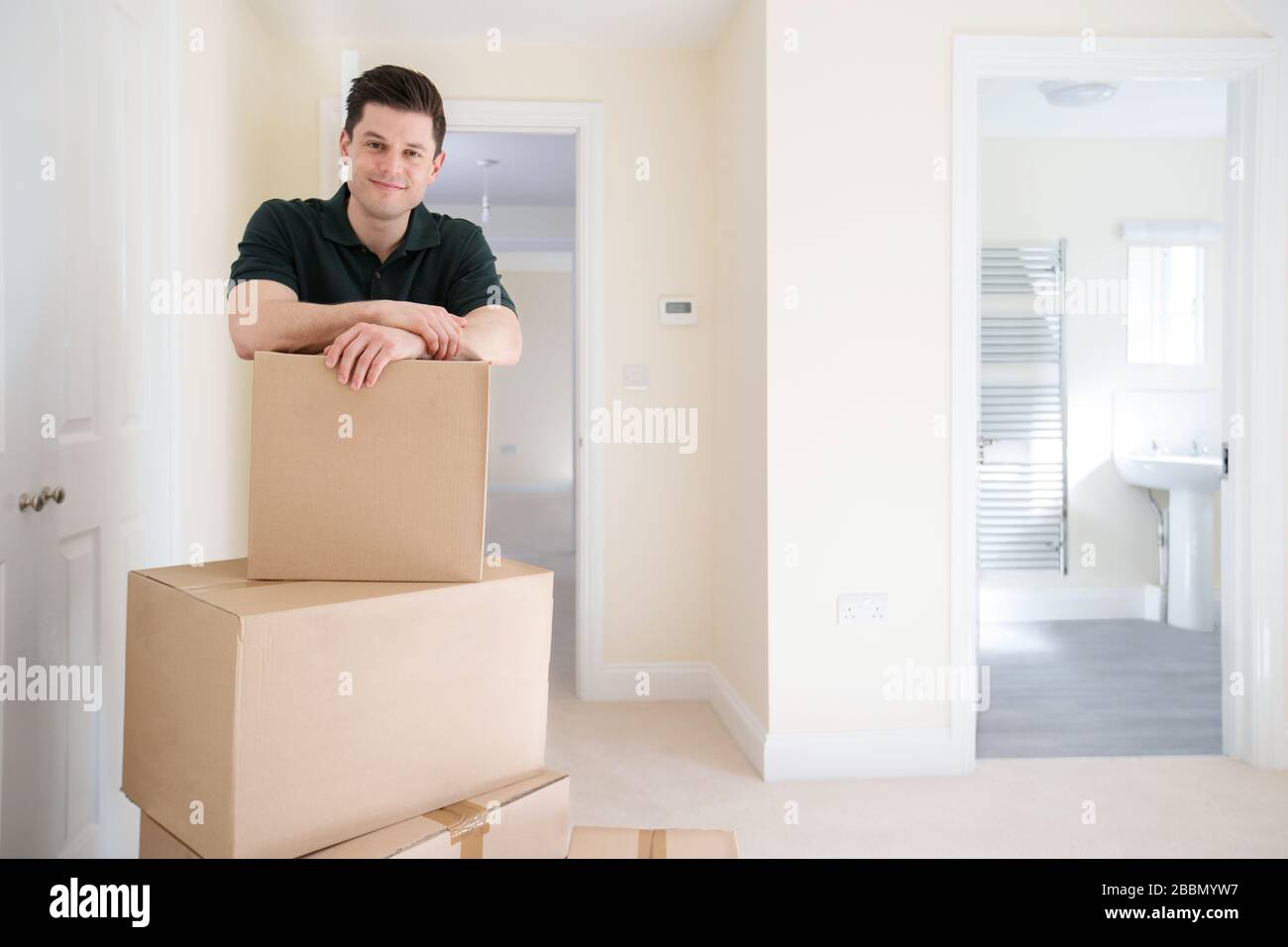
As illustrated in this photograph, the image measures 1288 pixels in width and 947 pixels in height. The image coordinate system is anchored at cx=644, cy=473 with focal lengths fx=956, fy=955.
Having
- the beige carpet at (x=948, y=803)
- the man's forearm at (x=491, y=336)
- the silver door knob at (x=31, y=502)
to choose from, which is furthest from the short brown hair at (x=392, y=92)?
the beige carpet at (x=948, y=803)

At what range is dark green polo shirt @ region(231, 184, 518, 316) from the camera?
59.4 inches

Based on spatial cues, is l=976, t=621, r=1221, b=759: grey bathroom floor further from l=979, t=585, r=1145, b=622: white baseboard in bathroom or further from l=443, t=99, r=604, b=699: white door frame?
l=443, t=99, r=604, b=699: white door frame

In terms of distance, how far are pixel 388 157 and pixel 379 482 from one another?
0.56 m

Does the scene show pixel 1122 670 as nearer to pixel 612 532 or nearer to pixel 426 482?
pixel 612 532

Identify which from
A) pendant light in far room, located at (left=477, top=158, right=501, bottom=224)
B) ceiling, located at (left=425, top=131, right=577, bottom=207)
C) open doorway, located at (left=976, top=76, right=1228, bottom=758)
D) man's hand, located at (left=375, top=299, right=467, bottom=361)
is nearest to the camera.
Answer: man's hand, located at (left=375, top=299, right=467, bottom=361)

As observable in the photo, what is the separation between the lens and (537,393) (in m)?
10.6

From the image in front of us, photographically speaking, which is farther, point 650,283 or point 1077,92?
point 1077,92

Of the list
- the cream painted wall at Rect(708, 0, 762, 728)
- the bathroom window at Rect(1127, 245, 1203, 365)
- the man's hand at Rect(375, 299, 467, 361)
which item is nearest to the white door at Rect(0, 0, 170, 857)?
the man's hand at Rect(375, 299, 467, 361)

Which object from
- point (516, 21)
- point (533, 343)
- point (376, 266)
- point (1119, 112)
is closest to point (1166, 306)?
point (1119, 112)

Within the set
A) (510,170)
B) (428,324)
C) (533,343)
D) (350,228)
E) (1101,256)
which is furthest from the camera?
(533,343)

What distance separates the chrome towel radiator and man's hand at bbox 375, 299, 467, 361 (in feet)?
13.5

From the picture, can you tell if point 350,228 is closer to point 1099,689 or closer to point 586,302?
point 586,302

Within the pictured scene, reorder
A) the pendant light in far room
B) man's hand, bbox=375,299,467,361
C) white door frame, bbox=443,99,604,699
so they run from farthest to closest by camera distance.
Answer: the pendant light in far room
white door frame, bbox=443,99,604,699
man's hand, bbox=375,299,467,361
